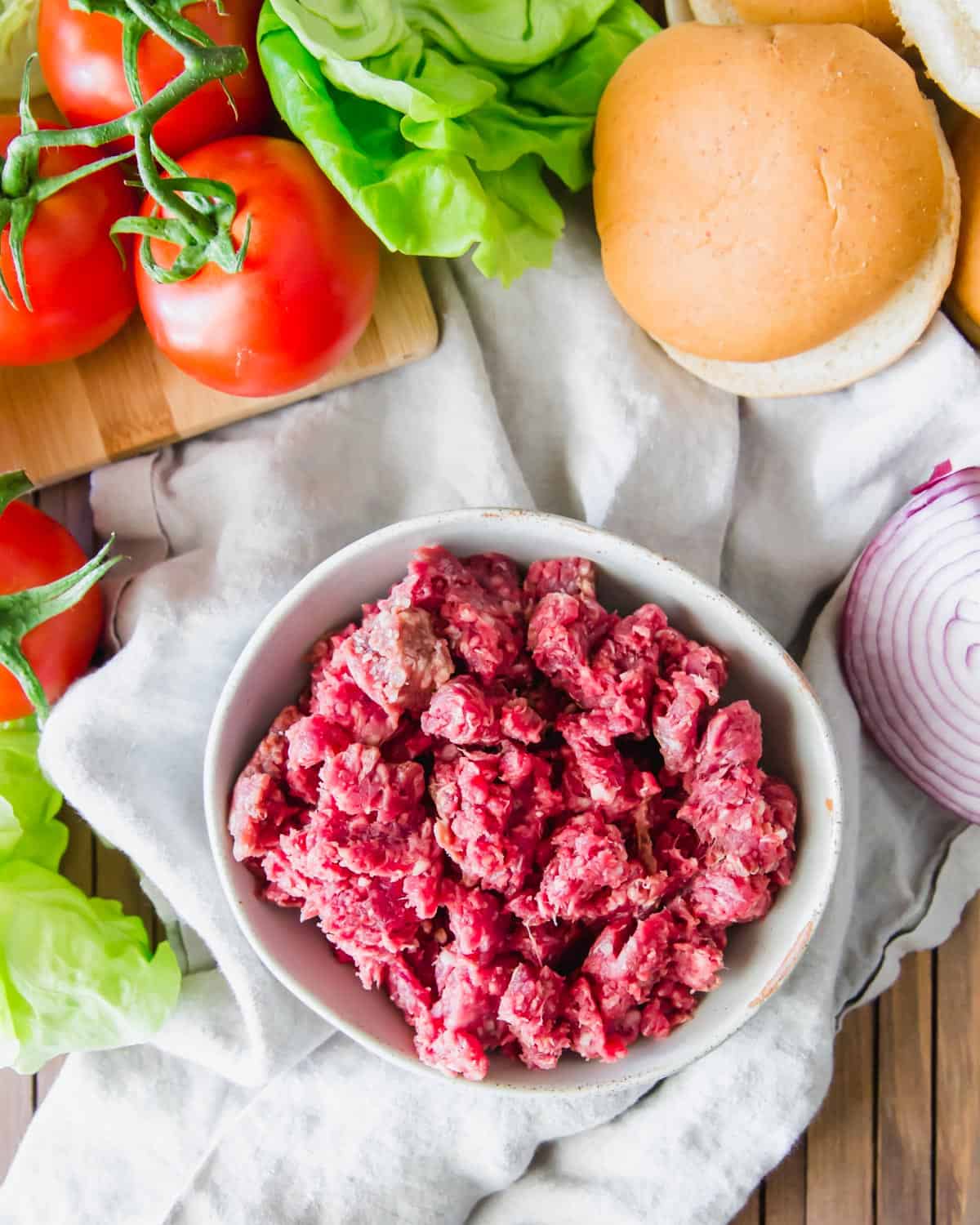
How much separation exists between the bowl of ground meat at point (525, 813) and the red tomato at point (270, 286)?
1.15 feet

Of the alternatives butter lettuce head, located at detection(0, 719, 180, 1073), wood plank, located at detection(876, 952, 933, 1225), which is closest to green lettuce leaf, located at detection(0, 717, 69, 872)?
butter lettuce head, located at detection(0, 719, 180, 1073)

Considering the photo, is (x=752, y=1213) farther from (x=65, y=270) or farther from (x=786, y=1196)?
(x=65, y=270)

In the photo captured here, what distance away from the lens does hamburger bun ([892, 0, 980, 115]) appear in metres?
1.86

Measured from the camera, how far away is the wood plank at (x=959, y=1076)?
7.34ft

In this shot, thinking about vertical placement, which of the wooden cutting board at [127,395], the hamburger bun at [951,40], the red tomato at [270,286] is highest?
the hamburger bun at [951,40]

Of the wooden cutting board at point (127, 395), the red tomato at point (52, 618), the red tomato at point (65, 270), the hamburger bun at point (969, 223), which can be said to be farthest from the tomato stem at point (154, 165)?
the hamburger bun at point (969, 223)

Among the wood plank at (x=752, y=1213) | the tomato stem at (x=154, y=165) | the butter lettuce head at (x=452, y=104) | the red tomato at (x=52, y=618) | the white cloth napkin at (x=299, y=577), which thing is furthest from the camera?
the wood plank at (x=752, y=1213)

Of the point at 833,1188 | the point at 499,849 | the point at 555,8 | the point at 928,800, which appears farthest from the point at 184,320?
the point at 833,1188

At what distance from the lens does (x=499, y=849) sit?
1607mm

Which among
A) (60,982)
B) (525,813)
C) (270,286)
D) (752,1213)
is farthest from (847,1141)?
(270,286)

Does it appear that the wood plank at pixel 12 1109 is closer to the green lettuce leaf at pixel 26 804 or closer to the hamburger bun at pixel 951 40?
the green lettuce leaf at pixel 26 804

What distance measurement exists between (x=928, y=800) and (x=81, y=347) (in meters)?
1.70

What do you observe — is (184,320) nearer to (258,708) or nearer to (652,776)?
(258,708)

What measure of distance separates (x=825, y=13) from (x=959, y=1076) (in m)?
1.91
